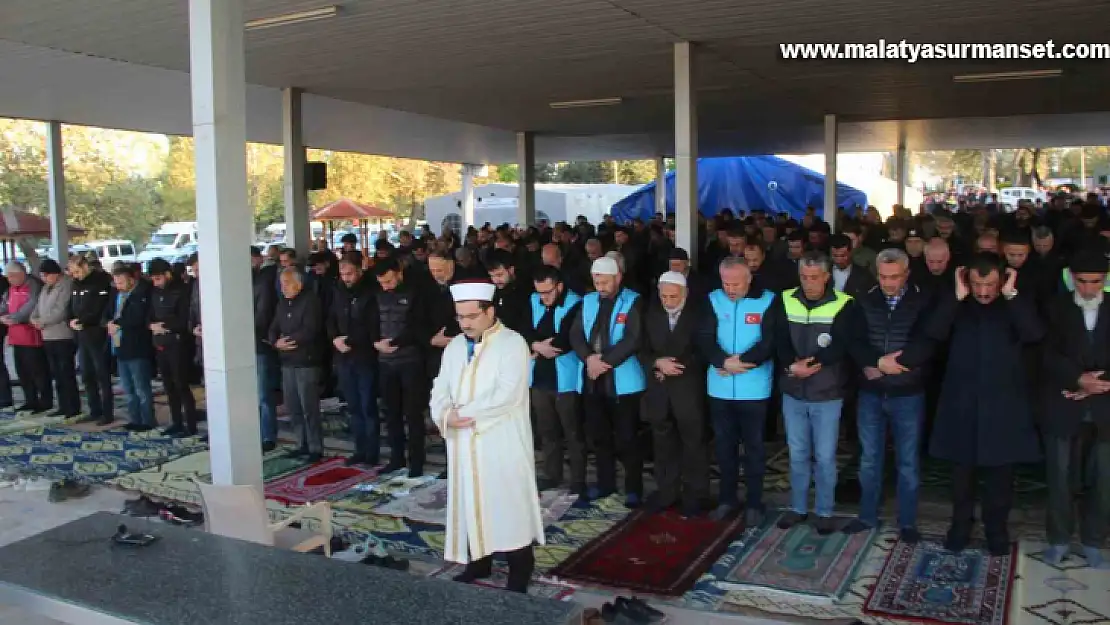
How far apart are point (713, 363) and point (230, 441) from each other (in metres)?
2.99

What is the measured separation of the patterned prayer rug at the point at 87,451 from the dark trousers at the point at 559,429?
11.5 feet

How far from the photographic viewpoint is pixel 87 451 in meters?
8.73

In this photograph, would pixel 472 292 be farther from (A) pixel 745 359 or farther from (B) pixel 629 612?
(A) pixel 745 359

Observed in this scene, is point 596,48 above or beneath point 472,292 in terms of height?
above

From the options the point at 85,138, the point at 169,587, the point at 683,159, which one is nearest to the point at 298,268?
the point at 683,159

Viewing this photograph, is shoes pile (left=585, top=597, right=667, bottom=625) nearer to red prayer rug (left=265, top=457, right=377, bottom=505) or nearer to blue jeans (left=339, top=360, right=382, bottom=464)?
red prayer rug (left=265, top=457, right=377, bottom=505)

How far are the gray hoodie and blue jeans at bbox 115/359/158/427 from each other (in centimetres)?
82

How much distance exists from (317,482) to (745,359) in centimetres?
358

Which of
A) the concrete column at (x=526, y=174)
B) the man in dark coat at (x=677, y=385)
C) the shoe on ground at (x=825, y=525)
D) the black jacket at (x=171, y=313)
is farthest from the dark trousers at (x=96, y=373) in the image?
the concrete column at (x=526, y=174)

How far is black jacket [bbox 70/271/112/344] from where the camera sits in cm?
937

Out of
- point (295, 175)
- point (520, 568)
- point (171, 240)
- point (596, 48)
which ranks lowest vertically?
point (520, 568)

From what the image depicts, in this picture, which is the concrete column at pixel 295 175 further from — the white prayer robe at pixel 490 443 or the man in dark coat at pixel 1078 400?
the man in dark coat at pixel 1078 400

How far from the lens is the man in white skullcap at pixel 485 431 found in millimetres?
4695

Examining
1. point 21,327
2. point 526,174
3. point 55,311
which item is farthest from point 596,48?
point 526,174
